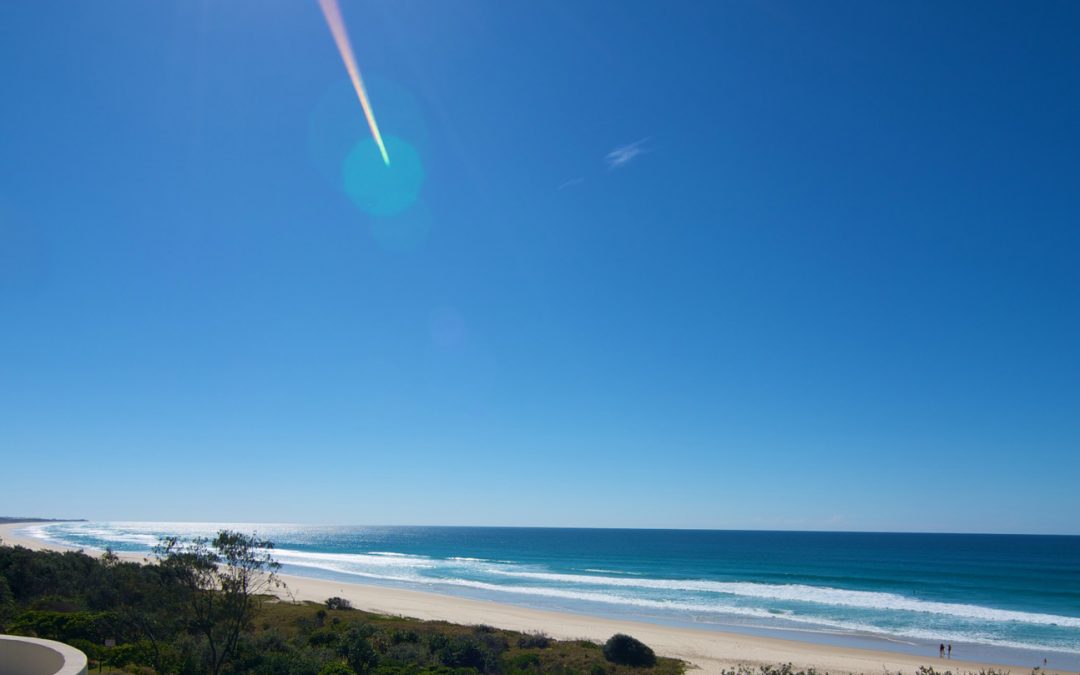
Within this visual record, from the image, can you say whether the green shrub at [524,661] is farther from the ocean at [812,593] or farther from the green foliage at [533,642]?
the ocean at [812,593]

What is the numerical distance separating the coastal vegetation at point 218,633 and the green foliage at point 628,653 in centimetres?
4

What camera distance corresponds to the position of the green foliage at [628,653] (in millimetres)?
22062

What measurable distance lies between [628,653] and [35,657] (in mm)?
18051

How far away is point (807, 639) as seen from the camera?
30.5m

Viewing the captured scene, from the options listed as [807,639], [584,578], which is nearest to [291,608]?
[807,639]

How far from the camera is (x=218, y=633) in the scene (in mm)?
16703

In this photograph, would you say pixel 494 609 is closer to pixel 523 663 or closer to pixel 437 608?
pixel 437 608

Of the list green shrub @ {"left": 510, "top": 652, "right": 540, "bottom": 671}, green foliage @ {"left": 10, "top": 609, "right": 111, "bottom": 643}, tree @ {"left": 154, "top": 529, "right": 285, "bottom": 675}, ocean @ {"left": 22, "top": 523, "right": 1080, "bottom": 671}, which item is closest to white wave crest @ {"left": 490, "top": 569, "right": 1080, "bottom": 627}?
ocean @ {"left": 22, "top": 523, "right": 1080, "bottom": 671}

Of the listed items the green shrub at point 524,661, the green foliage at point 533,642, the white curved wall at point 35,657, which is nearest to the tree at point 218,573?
the white curved wall at point 35,657

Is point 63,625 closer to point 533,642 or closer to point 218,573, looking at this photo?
point 218,573

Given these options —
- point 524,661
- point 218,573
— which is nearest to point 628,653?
point 524,661

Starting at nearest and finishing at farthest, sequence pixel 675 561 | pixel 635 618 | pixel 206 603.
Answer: pixel 206 603 < pixel 635 618 < pixel 675 561

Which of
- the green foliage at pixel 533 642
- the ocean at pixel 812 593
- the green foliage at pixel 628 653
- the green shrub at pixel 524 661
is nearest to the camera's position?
the green shrub at pixel 524 661

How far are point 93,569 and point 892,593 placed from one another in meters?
51.5
